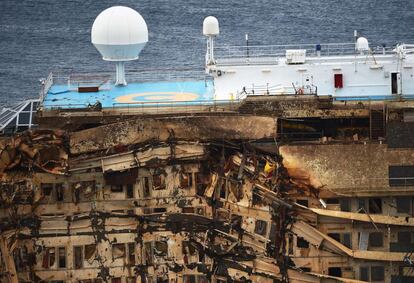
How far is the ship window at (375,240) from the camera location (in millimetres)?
43812

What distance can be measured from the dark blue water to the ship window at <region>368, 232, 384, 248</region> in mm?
36532

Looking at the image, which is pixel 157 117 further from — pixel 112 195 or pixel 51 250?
pixel 51 250

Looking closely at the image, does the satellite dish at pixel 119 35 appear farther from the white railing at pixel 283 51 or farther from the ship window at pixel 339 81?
the ship window at pixel 339 81

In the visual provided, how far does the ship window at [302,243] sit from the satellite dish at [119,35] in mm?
12516

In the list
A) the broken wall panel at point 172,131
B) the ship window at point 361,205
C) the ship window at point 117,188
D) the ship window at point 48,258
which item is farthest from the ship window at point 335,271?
the ship window at point 48,258

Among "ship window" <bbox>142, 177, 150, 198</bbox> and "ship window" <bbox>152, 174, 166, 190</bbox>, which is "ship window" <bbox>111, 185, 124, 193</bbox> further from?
"ship window" <bbox>152, 174, 166, 190</bbox>

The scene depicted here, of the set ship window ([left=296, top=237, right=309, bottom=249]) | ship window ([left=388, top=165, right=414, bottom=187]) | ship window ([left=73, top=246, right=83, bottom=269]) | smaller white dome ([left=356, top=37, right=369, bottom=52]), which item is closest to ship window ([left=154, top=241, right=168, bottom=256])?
ship window ([left=73, top=246, right=83, bottom=269])

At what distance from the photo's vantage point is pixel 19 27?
119m

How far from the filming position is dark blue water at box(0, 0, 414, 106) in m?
91.5

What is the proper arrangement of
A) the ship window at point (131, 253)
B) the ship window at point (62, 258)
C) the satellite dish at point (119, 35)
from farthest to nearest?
the satellite dish at point (119, 35)
the ship window at point (131, 253)
the ship window at point (62, 258)

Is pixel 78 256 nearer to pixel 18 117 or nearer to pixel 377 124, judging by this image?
pixel 18 117

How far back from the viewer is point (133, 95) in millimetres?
49594

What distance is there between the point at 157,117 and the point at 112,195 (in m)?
3.41

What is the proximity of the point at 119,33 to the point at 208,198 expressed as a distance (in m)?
10.5
